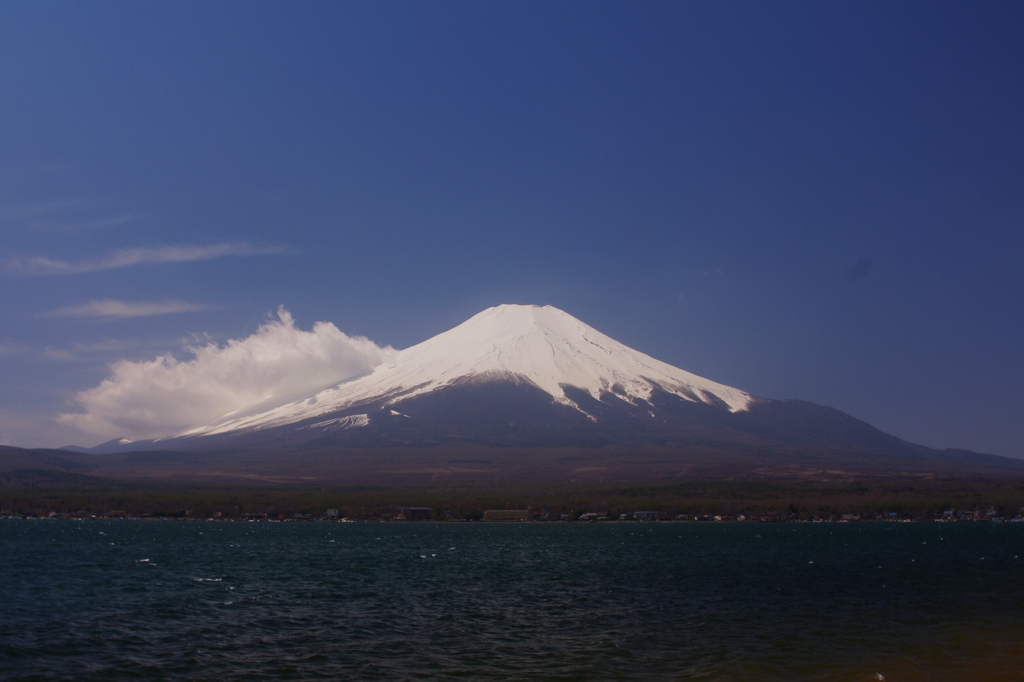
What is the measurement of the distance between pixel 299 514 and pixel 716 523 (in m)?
58.5

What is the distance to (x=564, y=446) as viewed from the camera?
641 ft

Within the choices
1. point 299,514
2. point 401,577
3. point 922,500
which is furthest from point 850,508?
point 401,577

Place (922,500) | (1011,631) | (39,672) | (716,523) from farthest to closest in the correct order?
(922,500) → (716,523) → (1011,631) → (39,672)

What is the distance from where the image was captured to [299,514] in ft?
374

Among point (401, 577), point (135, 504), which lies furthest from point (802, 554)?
point (135, 504)

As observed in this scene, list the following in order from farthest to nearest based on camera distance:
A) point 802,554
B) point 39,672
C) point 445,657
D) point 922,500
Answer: point 922,500 < point 802,554 < point 445,657 < point 39,672

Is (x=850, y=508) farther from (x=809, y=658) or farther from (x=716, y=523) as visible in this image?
(x=809, y=658)

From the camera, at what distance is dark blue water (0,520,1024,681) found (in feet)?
69.0

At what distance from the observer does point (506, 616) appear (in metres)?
29.0

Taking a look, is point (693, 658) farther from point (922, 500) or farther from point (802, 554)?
point (922, 500)

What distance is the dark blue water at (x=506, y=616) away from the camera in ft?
69.0

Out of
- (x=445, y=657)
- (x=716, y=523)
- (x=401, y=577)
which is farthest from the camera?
(x=716, y=523)

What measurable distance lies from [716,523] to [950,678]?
94.0m

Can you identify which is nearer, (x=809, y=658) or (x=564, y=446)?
(x=809, y=658)
